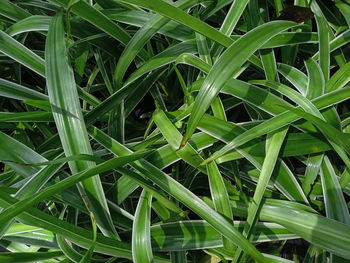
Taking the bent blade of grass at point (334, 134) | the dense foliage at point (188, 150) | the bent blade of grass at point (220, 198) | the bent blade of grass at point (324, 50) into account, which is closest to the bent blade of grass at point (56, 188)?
the dense foliage at point (188, 150)

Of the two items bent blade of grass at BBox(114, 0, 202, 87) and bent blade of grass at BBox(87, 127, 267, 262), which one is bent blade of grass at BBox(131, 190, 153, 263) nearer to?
bent blade of grass at BBox(87, 127, 267, 262)

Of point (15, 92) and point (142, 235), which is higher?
point (15, 92)

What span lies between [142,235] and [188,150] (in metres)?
0.14

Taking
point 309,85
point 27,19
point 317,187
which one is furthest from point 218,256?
point 27,19

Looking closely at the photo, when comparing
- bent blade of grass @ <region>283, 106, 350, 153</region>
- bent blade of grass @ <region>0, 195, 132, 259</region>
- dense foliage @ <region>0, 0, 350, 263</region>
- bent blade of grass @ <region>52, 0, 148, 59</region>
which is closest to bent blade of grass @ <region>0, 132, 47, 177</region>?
dense foliage @ <region>0, 0, 350, 263</region>

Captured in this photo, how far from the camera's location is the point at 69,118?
63cm

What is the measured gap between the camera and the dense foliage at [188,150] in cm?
57

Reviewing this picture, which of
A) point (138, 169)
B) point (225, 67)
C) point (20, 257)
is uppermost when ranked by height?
point (225, 67)

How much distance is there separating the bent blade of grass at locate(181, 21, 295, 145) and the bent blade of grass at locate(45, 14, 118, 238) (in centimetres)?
16

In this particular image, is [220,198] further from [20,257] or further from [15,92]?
[15,92]

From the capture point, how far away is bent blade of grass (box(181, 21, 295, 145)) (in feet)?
1.85

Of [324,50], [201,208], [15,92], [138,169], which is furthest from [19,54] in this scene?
→ [324,50]

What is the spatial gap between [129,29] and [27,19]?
8.0 inches

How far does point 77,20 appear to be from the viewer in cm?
80
